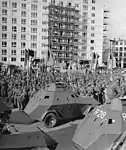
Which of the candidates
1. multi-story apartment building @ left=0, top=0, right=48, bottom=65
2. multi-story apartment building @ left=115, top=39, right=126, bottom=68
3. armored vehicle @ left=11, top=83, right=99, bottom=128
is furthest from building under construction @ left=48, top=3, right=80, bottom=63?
armored vehicle @ left=11, top=83, right=99, bottom=128

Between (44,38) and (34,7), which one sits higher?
(34,7)

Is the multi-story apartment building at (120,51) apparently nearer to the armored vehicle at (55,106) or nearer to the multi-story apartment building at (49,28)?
the multi-story apartment building at (49,28)

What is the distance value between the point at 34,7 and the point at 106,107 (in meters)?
53.4

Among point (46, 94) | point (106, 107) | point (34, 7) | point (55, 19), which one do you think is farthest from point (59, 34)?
point (106, 107)

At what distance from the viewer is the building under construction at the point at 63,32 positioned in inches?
2418

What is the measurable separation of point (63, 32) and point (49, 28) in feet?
14.5

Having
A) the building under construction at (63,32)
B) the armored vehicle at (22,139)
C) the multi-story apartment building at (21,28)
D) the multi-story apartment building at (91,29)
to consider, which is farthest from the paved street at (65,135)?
the multi-story apartment building at (91,29)

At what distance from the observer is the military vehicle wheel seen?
12.0 metres

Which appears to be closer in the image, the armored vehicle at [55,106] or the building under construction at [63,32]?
the armored vehicle at [55,106]

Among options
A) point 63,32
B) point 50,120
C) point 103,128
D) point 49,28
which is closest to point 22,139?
point 103,128

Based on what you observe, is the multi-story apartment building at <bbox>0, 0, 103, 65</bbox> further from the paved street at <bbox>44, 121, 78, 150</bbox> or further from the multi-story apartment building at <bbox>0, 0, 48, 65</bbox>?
the paved street at <bbox>44, 121, 78, 150</bbox>

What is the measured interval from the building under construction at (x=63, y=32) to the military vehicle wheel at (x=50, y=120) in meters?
48.9

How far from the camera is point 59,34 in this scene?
62.5m

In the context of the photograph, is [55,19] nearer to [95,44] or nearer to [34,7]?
[34,7]
